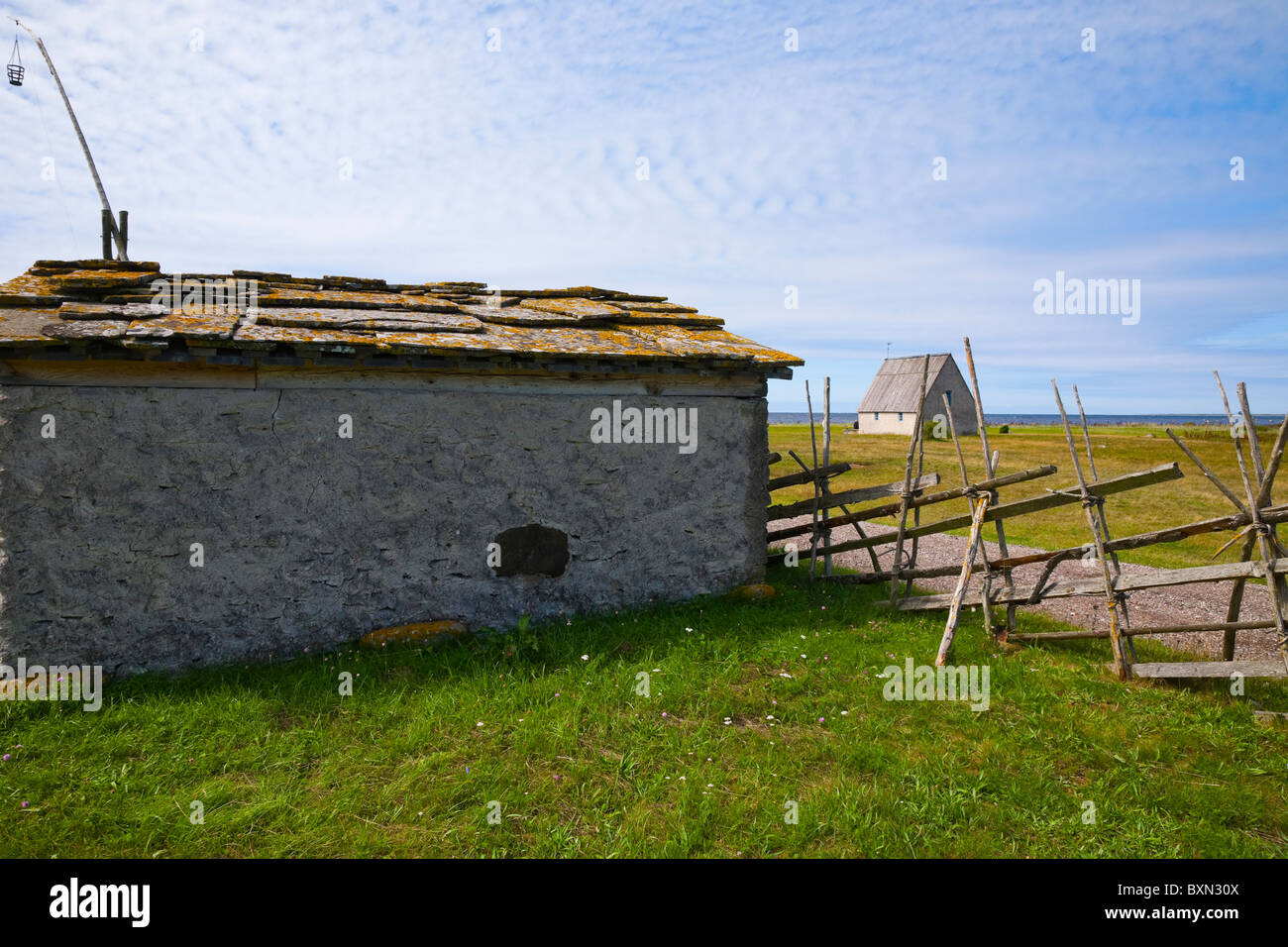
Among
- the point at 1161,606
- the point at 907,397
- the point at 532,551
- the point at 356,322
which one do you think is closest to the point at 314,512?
the point at 356,322

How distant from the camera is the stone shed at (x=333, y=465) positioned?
5.48m

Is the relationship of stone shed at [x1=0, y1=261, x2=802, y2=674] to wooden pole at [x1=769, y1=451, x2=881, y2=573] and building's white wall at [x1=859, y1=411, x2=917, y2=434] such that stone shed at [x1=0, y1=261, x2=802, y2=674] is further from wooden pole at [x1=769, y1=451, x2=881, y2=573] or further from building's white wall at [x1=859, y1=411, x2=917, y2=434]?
building's white wall at [x1=859, y1=411, x2=917, y2=434]

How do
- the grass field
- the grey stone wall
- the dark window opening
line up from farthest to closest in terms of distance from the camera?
the grass field, the dark window opening, the grey stone wall

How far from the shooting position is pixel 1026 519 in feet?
49.7

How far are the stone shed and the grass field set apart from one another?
7.08 metres

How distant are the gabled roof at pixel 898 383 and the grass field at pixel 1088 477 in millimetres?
2394

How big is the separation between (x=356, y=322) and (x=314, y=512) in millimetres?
1754

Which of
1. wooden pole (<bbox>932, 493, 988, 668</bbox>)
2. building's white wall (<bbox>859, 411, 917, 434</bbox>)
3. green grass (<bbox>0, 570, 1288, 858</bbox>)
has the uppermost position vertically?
building's white wall (<bbox>859, 411, 917, 434</bbox>)

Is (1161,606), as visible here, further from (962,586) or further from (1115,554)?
(962,586)

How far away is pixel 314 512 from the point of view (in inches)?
238

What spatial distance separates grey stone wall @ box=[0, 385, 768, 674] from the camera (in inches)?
216

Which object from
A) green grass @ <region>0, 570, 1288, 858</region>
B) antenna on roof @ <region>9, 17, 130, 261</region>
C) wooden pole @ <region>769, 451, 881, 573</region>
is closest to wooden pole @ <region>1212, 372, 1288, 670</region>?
green grass @ <region>0, 570, 1288, 858</region>
